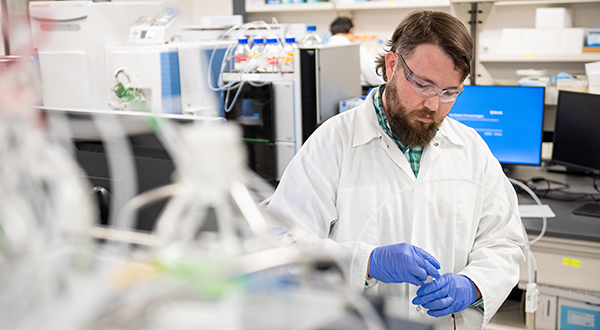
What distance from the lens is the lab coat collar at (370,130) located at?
1290 millimetres

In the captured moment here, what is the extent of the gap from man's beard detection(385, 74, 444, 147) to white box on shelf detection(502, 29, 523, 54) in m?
2.71

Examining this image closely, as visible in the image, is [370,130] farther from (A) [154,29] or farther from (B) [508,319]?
(A) [154,29]

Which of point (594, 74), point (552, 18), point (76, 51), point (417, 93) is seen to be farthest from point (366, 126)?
point (552, 18)

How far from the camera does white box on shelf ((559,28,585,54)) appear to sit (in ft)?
11.2

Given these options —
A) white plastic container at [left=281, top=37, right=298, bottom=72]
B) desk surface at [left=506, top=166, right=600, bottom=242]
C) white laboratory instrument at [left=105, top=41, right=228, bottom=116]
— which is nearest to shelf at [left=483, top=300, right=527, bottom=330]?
desk surface at [left=506, top=166, right=600, bottom=242]

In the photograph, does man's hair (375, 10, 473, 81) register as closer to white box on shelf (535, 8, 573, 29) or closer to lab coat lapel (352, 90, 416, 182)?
lab coat lapel (352, 90, 416, 182)

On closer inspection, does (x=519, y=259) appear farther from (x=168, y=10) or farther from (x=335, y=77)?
(x=168, y=10)

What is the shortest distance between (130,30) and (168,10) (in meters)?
0.30

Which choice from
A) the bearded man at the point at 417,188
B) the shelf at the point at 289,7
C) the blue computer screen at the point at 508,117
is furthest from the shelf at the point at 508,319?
the shelf at the point at 289,7

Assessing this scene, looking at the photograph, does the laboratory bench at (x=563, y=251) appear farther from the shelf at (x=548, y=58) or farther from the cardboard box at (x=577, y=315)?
the shelf at (x=548, y=58)

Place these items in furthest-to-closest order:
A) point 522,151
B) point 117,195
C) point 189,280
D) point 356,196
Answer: point 522,151 → point 356,196 → point 117,195 → point 189,280

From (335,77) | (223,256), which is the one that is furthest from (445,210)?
(335,77)

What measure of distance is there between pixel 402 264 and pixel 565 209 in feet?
3.98

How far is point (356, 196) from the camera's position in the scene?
127cm
